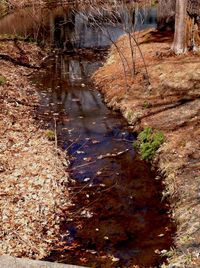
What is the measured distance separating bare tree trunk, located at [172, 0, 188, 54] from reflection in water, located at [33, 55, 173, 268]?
5113 mm

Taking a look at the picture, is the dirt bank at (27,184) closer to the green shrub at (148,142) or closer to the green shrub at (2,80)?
the green shrub at (2,80)

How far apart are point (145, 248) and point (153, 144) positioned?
4774 mm

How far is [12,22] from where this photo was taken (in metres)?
36.2

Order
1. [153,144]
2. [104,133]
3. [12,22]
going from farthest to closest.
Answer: [12,22] → [104,133] → [153,144]

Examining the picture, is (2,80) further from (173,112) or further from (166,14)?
(166,14)

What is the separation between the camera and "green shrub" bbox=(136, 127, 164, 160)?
1290 cm

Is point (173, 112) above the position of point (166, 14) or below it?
below

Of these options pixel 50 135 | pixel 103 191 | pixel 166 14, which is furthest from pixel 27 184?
pixel 166 14

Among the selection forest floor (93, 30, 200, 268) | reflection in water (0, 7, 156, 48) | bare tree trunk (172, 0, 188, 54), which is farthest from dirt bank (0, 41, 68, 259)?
reflection in water (0, 7, 156, 48)

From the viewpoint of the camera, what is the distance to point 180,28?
19.8 meters

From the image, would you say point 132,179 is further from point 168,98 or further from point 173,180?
point 168,98

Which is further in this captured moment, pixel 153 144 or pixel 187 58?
pixel 187 58

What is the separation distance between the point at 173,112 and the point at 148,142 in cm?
214

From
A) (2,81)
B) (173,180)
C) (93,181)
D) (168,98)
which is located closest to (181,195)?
(173,180)
